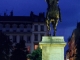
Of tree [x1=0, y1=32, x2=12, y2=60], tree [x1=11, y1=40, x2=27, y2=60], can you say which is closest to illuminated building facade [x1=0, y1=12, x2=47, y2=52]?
tree [x1=11, y1=40, x2=27, y2=60]

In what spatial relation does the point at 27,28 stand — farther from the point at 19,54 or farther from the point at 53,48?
the point at 53,48

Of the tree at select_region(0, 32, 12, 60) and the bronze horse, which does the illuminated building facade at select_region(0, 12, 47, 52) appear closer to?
the tree at select_region(0, 32, 12, 60)

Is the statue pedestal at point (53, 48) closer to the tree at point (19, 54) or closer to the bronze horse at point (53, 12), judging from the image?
the bronze horse at point (53, 12)

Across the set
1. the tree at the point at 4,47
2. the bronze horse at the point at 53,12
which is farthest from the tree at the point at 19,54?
the bronze horse at the point at 53,12

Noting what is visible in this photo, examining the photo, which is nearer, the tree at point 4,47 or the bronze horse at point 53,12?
the bronze horse at point 53,12

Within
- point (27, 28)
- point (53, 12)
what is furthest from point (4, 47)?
point (53, 12)

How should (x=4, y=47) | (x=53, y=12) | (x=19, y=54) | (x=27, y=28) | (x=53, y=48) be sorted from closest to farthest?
1. (x=53, y=48)
2. (x=53, y=12)
3. (x=4, y=47)
4. (x=19, y=54)
5. (x=27, y=28)

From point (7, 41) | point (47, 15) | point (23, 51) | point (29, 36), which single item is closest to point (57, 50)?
point (47, 15)

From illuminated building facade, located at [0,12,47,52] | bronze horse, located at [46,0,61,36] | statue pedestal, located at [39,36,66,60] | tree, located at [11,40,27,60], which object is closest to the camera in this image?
statue pedestal, located at [39,36,66,60]

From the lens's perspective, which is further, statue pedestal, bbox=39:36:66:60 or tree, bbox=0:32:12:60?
tree, bbox=0:32:12:60

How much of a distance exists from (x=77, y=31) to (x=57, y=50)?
15019 centimetres

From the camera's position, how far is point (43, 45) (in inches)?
1304

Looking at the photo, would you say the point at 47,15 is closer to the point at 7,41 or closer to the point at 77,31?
the point at 7,41

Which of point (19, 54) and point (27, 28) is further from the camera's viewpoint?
point (27, 28)
